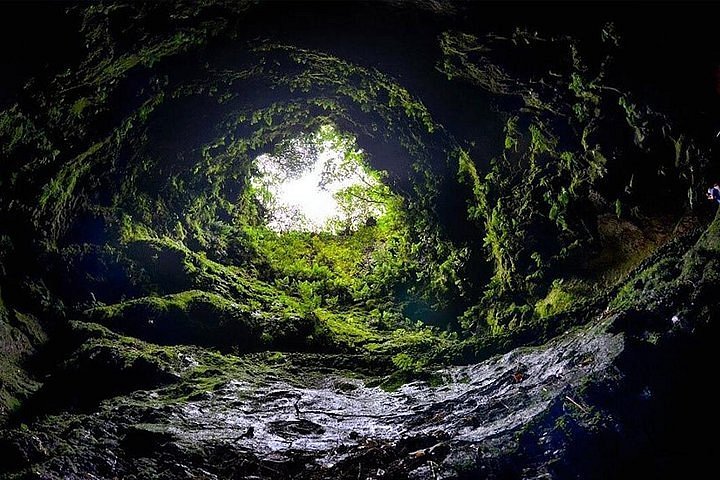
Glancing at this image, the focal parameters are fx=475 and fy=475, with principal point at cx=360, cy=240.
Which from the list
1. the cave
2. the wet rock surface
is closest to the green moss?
the cave

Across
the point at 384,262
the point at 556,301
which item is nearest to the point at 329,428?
the point at 556,301

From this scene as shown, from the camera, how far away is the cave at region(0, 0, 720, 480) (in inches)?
122

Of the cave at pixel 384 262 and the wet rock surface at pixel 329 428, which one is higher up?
the cave at pixel 384 262

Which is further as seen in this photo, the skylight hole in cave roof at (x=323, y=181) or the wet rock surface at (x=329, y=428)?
the skylight hole in cave roof at (x=323, y=181)

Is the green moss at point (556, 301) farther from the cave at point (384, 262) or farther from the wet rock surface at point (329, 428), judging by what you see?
the wet rock surface at point (329, 428)

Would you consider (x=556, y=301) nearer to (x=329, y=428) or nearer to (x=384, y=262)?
(x=329, y=428)

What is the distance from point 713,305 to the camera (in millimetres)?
3055

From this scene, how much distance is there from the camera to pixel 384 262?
9.42 metres

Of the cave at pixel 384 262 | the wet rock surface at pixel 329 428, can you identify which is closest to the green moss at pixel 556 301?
the cave at pixel 384 262

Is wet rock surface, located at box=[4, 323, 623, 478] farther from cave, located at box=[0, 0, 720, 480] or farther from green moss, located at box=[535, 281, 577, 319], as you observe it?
green moss, located at box=[535, 281, 577, 319]

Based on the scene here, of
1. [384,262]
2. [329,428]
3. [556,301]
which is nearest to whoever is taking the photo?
[329,428]

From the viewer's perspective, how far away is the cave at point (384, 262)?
310 cm

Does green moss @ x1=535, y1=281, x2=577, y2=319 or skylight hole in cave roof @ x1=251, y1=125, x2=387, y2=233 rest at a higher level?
skylight hole in cave roof @ x1=251, y1=125, x2=387, y2=233

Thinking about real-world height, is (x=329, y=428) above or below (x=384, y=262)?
below
